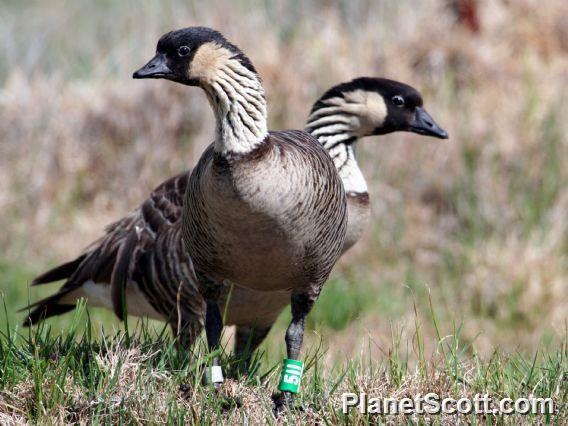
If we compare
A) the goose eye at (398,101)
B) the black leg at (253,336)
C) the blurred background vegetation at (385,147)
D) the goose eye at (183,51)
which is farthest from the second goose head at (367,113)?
the blurred background vegetation at (385,147)

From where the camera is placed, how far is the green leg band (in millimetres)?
4636

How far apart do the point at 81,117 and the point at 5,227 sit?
66.6 inches

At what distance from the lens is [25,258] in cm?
1095

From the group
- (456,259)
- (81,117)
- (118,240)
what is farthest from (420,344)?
(81,117)

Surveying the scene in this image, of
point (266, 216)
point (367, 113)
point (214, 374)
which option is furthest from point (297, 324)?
point (367, 113)

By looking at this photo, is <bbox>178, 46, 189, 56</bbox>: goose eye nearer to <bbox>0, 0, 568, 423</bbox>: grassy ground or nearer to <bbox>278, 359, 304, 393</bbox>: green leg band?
<bbox>278, 359, 304, 393</bbox>: green leg band

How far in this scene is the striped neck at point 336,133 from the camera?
22.1 feet

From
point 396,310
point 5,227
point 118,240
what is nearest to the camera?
point 118,240

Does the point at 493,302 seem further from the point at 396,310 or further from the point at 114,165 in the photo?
→ the point at 114,165

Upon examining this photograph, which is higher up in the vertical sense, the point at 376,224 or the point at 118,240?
the point at 376,224

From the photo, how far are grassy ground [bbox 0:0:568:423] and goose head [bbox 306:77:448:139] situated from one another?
244cm

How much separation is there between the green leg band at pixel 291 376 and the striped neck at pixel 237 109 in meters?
1.05

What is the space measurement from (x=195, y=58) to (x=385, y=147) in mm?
6981

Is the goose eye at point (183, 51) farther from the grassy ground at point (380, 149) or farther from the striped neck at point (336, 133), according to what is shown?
the grassy ground at point (380, 149)
